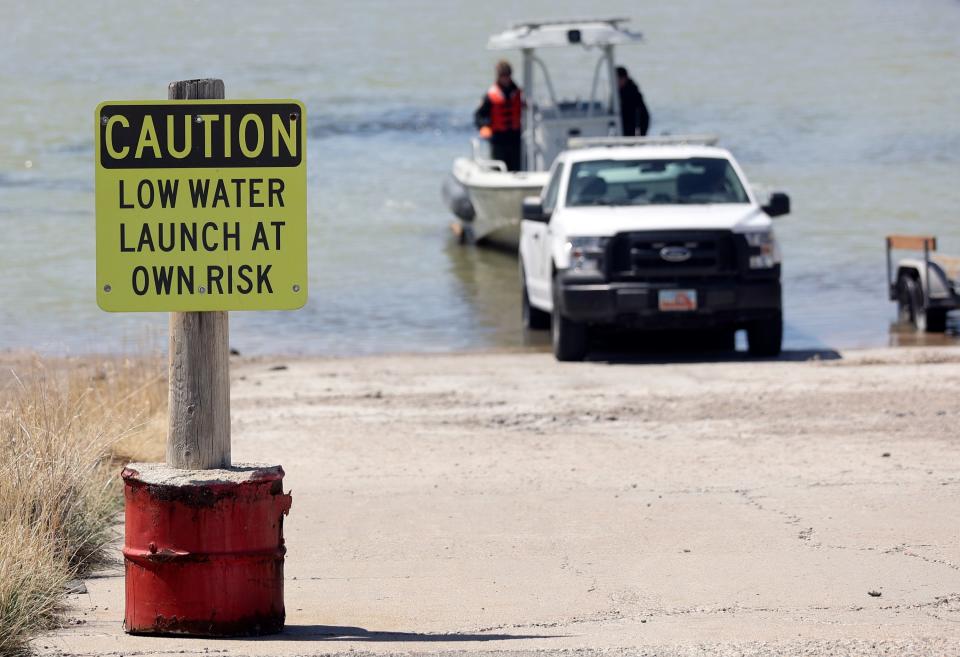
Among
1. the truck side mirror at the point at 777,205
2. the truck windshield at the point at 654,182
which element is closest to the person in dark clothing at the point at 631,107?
the truck windshield at the point at 654,182

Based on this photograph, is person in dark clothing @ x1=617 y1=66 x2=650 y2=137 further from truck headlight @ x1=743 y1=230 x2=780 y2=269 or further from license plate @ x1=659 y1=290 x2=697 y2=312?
license plate @ x1=659 y1=290 x2=697 y2=312

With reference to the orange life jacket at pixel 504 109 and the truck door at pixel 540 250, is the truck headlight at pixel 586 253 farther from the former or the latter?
the orange life jacket at pixel 504 109

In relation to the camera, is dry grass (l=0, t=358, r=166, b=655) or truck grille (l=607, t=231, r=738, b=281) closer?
dry grass (l=0, t=358, r=166, b=655)

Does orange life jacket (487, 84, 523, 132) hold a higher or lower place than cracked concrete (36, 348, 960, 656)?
higher

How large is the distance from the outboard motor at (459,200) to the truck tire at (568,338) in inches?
367

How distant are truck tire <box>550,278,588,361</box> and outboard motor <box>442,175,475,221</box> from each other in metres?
9.32

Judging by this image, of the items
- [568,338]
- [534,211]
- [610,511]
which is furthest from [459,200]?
[610,511]

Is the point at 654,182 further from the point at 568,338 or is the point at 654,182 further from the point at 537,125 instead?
the point at 537,125

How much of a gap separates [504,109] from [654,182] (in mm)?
6909

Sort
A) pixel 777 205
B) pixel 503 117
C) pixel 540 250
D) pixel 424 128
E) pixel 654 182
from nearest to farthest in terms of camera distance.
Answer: pixel 777 205 < pixel 654 182 < pixel 540 250 < pixel 503 117 < pixel 424 128

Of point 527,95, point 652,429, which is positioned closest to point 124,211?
point 652,429

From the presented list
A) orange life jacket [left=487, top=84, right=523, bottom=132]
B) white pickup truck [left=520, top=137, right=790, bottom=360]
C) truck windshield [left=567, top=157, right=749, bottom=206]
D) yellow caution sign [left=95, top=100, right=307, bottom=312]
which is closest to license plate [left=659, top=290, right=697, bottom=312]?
white pickup truck [left=520, top=137, right=790, bottom=360]

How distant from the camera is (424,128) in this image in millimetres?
41531

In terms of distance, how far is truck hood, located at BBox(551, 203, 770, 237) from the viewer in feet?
46.0
